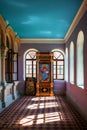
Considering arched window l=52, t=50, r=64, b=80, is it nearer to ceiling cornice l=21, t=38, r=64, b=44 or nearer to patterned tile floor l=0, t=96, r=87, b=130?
ceiling cornice l=21, t=38, r=64, b=44

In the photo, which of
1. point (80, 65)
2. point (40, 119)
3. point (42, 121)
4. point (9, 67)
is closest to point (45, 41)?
point (9, 67)

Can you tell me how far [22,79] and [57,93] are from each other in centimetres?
258

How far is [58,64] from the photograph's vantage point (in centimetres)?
1470

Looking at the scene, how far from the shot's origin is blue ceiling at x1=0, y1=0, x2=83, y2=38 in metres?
6.82

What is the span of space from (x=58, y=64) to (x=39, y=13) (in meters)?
7.00

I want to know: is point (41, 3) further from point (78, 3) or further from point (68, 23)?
point (68, 23)

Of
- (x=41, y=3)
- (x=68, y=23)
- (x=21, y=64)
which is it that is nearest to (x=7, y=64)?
(x=21, y=64)

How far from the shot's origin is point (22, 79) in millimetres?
14297

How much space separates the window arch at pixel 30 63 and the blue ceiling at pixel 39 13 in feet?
13.0

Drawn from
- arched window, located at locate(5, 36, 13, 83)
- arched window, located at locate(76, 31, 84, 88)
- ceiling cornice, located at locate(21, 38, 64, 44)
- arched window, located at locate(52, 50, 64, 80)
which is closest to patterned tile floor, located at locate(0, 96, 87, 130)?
arched window, located at locate(76, 31, 84, 88)

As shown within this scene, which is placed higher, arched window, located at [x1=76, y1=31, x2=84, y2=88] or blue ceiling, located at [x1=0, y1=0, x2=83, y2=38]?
blue ceiling, located at [x1=0, y1=0, x2=83, y2=38]

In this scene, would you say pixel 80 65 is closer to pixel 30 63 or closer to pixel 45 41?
pixel 45 41

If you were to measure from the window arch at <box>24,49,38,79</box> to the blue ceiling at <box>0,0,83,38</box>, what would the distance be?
156 inches

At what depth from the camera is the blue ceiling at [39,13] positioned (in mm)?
6820
